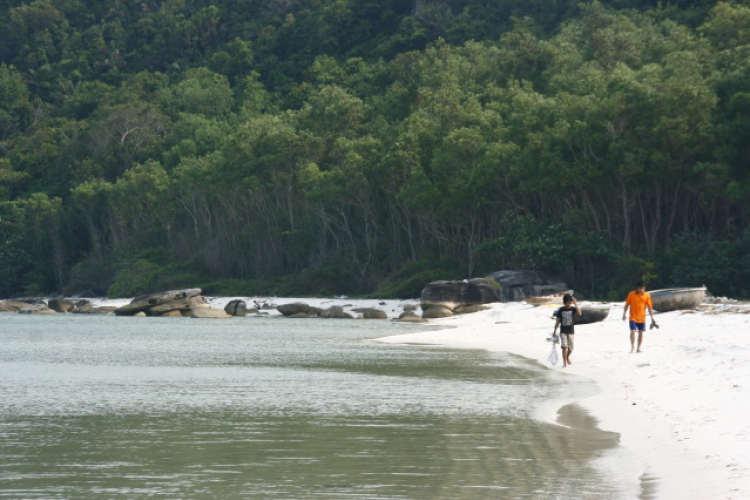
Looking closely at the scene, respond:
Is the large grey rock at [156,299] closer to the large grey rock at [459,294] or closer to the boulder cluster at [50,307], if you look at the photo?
the boulder cluster at [50,307]

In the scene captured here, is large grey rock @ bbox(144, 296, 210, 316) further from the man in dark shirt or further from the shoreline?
the man in dark shirt

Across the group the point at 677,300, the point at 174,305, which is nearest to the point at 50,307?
the point at 174,305

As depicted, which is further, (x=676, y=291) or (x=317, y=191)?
(x=317, y=191)

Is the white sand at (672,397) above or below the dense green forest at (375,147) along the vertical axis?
below

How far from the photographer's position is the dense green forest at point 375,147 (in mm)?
46281

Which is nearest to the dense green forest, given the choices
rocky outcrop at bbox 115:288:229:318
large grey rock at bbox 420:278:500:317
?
large grey rock at bbox 420:278:500:317

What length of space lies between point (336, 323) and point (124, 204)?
1587 inches

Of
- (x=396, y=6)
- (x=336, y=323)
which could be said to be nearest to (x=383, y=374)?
(x=336, y=323)

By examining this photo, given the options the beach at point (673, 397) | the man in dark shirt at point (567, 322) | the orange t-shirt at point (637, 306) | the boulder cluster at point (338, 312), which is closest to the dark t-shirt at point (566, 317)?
the man in dark shirt at point (567, 322)

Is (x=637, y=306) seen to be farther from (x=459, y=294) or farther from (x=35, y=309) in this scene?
(x=35, y=309)

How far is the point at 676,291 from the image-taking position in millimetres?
28547

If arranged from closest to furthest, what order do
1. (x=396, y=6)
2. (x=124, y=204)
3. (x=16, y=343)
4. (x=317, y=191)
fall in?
(x=16, y=343) → (x=317, y=191) → (x=124, y=204) → (x=396, y=6)

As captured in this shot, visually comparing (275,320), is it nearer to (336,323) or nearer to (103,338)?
(336,323)

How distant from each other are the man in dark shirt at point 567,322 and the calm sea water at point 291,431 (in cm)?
97
